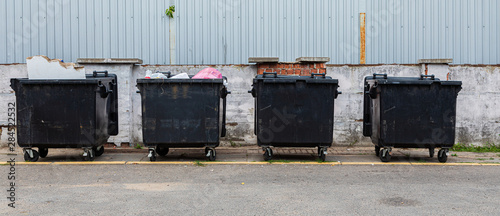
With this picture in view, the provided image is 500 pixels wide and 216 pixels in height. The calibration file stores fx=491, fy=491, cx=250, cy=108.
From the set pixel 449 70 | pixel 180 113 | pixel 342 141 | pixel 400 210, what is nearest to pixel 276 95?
pixel 180 113

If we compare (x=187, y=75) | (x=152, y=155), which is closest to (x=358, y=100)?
(x=187, y=75)

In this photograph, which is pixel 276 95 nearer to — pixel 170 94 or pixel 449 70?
pixel 170 94

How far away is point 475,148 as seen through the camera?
909cm

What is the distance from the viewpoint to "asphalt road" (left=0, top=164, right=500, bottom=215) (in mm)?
4684

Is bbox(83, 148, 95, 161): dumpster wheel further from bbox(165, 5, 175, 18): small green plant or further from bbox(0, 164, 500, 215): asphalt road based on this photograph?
bbox(165, 5, 175, 18): small green plant

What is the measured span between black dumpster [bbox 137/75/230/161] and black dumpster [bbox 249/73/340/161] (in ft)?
2.40

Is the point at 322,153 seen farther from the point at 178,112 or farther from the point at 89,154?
the point at 89,154

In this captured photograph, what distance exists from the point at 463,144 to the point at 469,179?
10.7 feet

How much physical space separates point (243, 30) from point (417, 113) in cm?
421

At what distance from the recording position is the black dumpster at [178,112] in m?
7.33

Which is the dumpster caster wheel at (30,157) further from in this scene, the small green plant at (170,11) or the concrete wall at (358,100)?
the small green plant at (170,11)

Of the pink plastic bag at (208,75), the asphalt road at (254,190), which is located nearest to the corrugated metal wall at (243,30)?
the pink plastic bag at (208,75)

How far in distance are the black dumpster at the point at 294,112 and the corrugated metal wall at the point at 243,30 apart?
111 inches

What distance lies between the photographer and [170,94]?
734 cm
